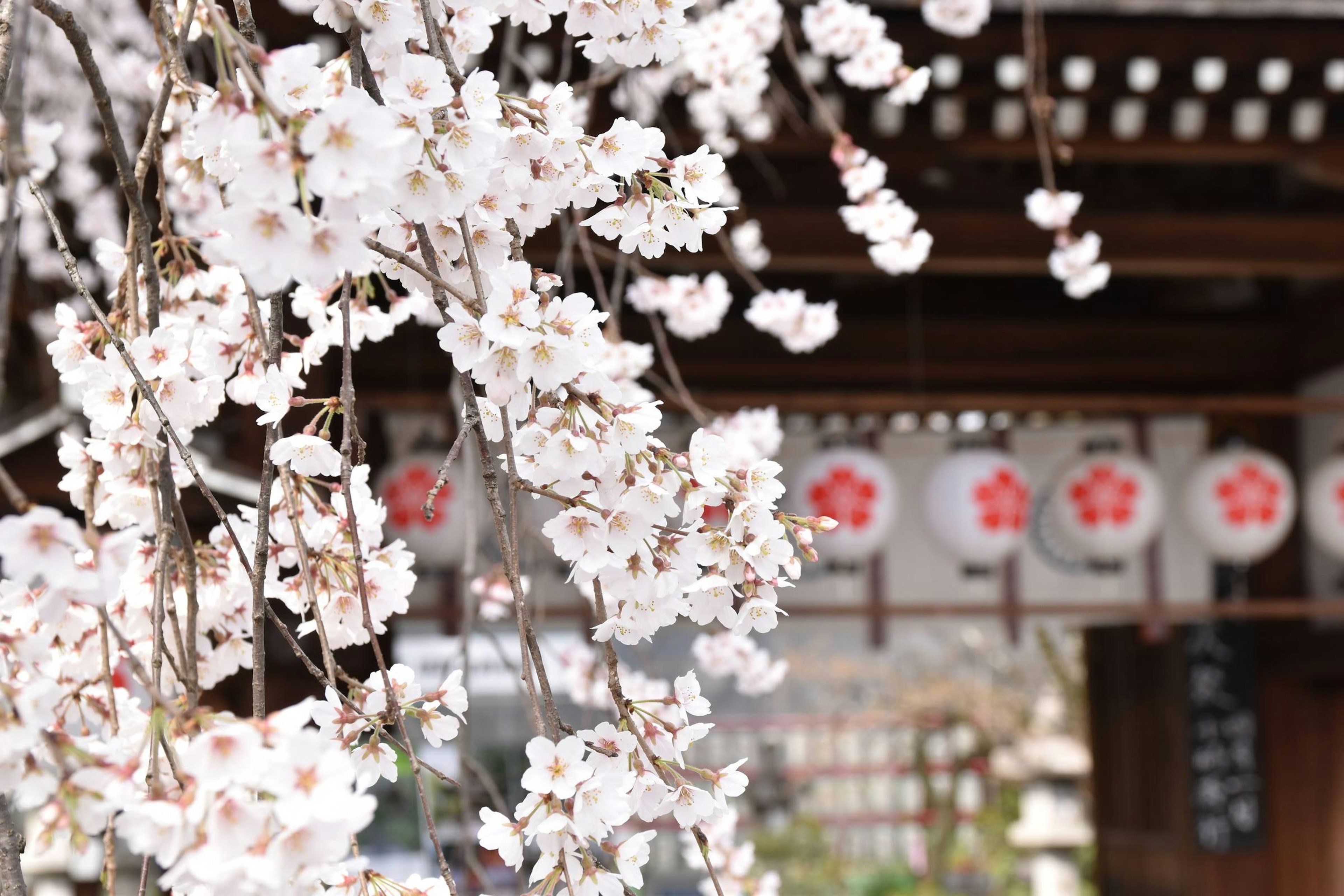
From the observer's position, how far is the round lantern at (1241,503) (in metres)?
4.23

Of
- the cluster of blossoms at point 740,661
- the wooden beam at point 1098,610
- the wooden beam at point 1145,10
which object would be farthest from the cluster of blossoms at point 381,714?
the wooden beam at point 1098,610

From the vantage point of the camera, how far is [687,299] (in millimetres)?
2523

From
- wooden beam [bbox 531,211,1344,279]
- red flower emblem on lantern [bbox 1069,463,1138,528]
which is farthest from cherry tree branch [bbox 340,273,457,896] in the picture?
red flower emblem on lantern [bbox 1069,463,1138,528]

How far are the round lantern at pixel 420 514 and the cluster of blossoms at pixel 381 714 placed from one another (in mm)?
2929

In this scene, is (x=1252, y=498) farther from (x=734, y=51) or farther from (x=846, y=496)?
(x=734, y=51)

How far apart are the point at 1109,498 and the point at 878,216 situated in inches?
92.2

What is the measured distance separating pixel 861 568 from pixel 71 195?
2.89 metres

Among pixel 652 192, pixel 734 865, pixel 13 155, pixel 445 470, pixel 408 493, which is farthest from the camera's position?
pixel 408 493

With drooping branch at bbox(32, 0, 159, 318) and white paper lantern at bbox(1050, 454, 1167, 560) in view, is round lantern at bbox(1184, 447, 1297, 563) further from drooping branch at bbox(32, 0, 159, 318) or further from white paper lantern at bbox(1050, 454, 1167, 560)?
drooping branch at bbox(32, 0, 159, 318)

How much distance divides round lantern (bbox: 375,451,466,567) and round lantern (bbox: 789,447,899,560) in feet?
3.58

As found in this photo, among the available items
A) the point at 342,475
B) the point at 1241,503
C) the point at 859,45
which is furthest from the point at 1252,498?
the point at 342,475

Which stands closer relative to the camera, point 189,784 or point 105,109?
point 189,784

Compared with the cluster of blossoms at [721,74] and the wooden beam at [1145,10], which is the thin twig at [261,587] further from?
the wooden beam at [1145,10]

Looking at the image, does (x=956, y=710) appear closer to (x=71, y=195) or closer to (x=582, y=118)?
(x=71, y=195)
